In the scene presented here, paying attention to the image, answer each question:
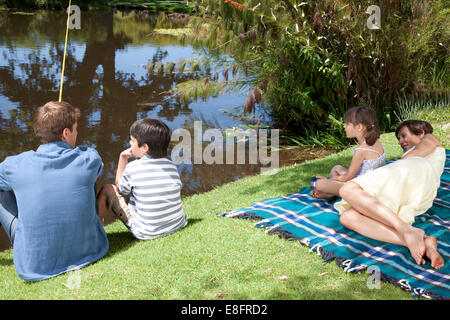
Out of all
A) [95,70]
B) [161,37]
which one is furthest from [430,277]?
[161,37]

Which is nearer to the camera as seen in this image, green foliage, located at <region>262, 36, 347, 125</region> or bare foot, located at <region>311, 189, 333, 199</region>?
bare foot, located at <region>311, 189, 333, 199</region>

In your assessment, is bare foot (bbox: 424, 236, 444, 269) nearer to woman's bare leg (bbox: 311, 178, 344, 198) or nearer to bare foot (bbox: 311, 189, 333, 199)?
woman's bare leg (bbox: 311, 178, 344, 198)

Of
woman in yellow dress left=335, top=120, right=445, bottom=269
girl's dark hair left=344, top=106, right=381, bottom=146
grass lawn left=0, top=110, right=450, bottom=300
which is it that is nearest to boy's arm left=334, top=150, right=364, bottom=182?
girl's dark hair left=344, top=106, right=381, bottom=146

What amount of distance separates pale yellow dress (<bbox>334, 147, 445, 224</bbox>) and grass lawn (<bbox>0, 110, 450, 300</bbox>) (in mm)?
629

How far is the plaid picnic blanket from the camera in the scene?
111 inches

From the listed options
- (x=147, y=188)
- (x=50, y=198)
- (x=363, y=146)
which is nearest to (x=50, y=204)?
(x=50, y=198)

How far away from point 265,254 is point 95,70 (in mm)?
10200

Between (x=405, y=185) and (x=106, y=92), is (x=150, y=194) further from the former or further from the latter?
(x=106, y=92)

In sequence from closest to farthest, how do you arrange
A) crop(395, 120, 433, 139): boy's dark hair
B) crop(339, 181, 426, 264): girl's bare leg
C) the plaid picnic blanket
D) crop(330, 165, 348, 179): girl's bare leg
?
the plaid picnic blanket → crop(339, 181, 426, 264): girl's bare leg → crop(395, 120, 433, 139): boy's dark hair → crop(330, 165, 348, 179): girl's bare leg

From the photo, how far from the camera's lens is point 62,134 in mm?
2965

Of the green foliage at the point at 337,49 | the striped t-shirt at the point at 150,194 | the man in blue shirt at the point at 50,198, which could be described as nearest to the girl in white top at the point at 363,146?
the striped t-shirt at the point at 150,194

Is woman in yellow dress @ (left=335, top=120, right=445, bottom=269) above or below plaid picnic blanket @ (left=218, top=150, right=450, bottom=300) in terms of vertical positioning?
above

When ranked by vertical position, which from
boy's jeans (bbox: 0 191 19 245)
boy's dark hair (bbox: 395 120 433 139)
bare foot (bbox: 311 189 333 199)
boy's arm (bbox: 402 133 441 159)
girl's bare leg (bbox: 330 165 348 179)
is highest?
boy's dark hair (bbox: 395 120 433 139)

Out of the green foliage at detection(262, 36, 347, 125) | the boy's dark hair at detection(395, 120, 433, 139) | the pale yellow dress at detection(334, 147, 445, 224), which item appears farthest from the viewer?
the green foliage at detection(262, 36, 347, 125)
